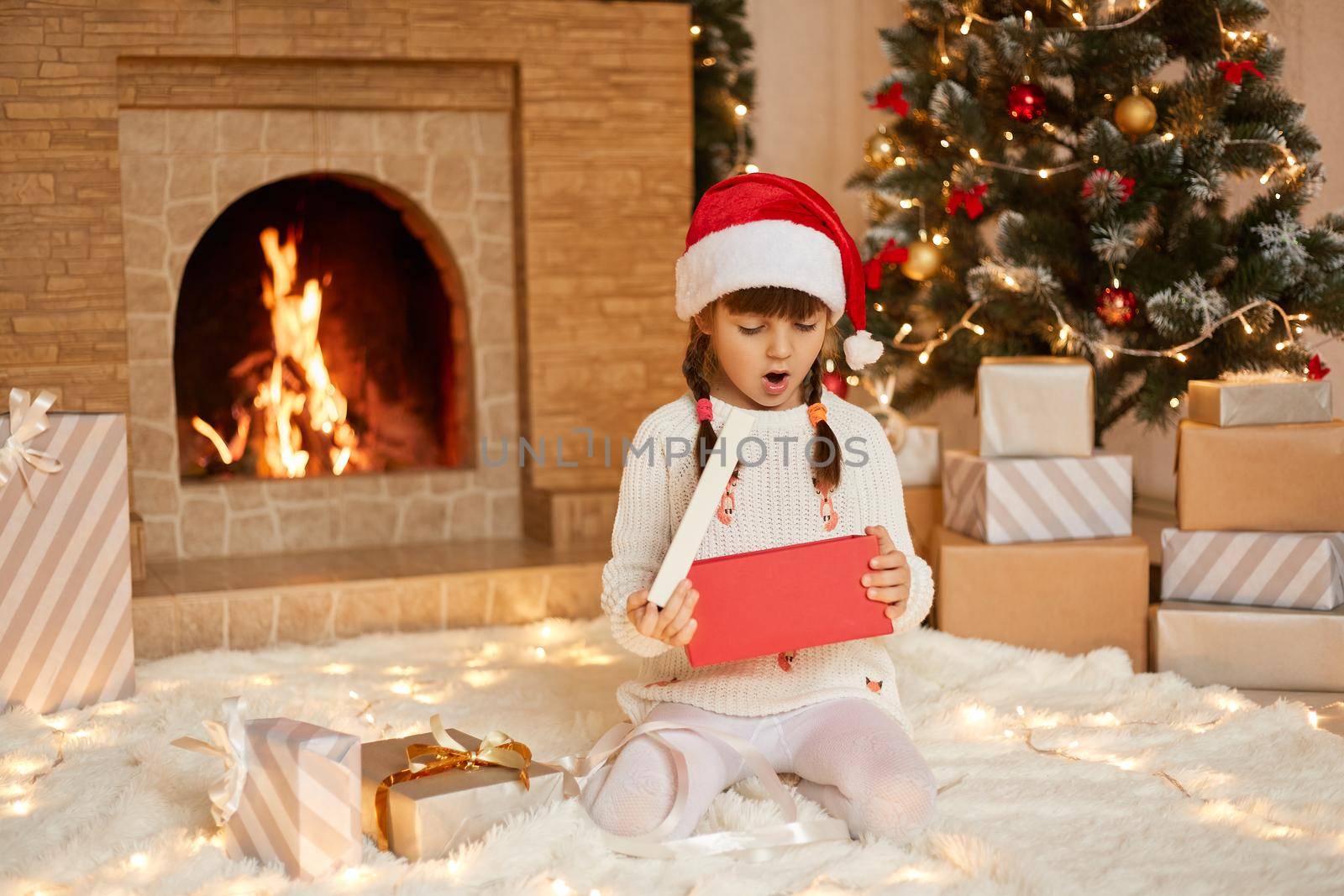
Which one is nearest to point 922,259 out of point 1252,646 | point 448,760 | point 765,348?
point 1252,646

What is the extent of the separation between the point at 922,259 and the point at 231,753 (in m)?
1.86

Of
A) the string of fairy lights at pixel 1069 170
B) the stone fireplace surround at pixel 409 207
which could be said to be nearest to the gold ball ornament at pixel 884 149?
the string of fairy lights at pixel 1069 170

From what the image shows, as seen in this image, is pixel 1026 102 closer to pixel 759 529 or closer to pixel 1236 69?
pixel 1236 69

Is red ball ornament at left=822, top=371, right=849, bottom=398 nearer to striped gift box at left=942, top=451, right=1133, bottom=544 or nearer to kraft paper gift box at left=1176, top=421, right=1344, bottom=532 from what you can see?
striped gift box at left=942, top=451, right=1133, bottom=544

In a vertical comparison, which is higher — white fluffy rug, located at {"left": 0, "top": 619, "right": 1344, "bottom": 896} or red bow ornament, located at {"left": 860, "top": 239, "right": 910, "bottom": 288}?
red bow ornament, located at {"left": 860, "top": 239, "right": 910, "bottom": 288}

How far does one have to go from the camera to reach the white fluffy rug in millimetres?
1438

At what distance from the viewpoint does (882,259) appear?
289 cm

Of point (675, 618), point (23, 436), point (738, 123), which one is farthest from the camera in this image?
point (738, 123)

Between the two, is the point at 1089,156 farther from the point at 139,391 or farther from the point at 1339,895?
the point at 139,391

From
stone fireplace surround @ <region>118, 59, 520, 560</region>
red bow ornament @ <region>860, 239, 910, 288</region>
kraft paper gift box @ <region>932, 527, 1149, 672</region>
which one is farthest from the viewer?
stone fireplace surround @ <region>118, 59, 520, 560</region>

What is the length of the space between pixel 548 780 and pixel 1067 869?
60 cm

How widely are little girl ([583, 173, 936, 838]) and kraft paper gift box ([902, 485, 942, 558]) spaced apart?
0.91 m

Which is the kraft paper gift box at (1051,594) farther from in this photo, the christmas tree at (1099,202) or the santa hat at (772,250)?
the santa hat at (772,250)

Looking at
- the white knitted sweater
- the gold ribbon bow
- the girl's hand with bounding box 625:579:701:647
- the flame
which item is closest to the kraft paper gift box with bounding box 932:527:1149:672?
the white knitted sweater
